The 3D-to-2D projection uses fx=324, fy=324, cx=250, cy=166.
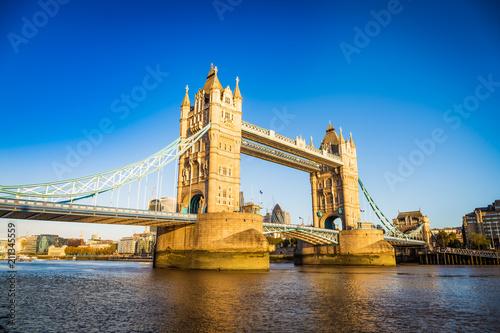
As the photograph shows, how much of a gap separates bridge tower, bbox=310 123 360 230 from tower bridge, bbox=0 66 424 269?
0.57m

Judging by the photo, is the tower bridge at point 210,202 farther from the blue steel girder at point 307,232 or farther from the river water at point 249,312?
the river water at point 249,312

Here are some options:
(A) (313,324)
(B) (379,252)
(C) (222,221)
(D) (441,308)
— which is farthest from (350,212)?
(A) (313,324)

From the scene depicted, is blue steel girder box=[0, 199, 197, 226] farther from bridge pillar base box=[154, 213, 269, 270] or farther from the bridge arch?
the bridge arch

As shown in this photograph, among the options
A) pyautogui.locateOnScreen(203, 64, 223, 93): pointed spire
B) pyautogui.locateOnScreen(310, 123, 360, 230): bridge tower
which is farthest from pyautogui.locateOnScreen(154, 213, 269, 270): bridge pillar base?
pyautogui.locateOnScreen(310, 123, 360, 230): bridge tower

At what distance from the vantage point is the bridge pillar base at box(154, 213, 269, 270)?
39.2 metres

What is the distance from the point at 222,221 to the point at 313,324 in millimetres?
29731

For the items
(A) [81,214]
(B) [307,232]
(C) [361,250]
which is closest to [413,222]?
(C) [361,250]

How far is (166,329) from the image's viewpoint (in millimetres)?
10484

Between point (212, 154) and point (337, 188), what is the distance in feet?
118

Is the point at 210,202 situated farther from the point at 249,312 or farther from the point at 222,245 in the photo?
the point at 249,312

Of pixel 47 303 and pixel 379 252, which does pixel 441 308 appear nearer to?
pixel 47 303

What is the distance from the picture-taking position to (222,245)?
1560 inches

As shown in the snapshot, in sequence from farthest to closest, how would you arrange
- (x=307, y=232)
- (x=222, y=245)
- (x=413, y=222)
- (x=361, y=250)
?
(x=413, y=222), (x=361, y=250), (x=307, y=232), (x=222, y=245)

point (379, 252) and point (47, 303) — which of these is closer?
point (47, 303)
